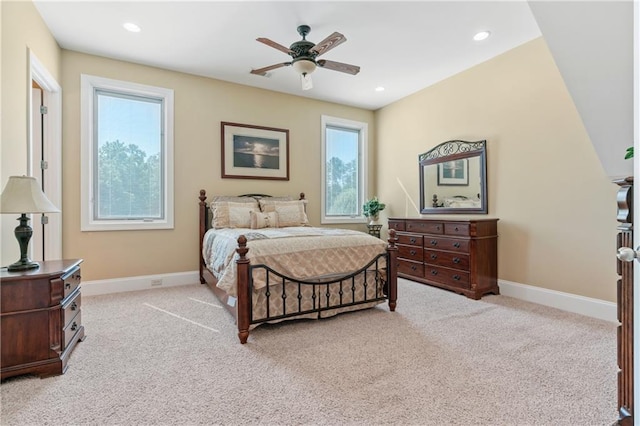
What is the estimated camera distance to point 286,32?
10.7 feet

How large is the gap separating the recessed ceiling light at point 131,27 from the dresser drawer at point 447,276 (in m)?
4.38

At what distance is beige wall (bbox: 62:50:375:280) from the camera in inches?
144

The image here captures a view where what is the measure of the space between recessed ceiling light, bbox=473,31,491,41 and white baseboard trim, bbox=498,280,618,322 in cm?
282

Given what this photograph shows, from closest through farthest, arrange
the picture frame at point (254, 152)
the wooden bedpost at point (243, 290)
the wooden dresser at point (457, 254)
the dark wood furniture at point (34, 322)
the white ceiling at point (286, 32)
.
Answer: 1. the dark wood furniture at point (34, 322)
2. the wooden bedpost at point (243, 290)
3. the white ceiling at point (286, 32)
4. the wooden dresser at point (457, 254)
5. the picture frame at point (254, 152)

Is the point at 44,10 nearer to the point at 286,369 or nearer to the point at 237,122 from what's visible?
the point at 237,122

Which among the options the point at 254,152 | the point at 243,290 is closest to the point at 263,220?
the point at 254,152

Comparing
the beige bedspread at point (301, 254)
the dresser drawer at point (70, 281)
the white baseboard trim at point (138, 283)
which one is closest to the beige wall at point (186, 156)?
the white baseboard trim at point (138, 283)

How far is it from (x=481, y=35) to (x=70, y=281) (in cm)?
442

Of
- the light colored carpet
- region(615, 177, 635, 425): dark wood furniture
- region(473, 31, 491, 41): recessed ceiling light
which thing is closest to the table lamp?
the light colored carpet

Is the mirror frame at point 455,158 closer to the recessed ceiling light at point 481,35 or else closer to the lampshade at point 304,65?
the recessed ceiling light at point 481,35

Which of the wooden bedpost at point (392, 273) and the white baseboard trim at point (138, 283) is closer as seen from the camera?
the wooden bedpost at point (392, 273)

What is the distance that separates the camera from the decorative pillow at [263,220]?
4.03 metres

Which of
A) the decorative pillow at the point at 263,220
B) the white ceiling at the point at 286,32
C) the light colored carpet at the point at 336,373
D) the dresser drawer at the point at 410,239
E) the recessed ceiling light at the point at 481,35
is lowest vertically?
the light colored carpet at the point at 336,373

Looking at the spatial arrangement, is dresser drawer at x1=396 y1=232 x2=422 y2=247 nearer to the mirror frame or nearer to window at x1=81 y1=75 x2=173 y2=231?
the mirror frame
